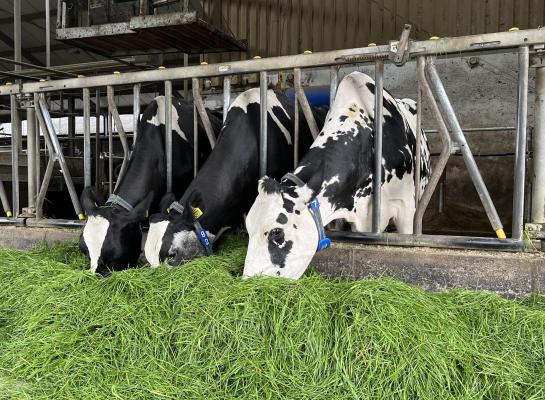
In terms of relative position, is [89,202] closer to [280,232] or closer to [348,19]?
[280,232]

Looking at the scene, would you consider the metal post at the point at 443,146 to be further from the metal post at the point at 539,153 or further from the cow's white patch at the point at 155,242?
the cow's white patch at the point at 155,242

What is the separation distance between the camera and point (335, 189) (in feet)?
10.7

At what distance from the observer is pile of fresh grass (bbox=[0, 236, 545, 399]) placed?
204 cm

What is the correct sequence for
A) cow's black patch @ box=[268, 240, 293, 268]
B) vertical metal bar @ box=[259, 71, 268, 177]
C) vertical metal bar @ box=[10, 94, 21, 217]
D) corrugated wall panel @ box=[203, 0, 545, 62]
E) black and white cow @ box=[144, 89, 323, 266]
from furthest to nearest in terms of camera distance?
corrugated wall panel @ box=[203, 0, 545, 62]
vertical metal bar @ box=[10, 94, 21, 217]
vertical metal bar @ box=[259, 71, 268, 177]
black and white cow @ box=[144, 89, 323, 266]
cow's black patch @ box=[268, 240, 293, 268]

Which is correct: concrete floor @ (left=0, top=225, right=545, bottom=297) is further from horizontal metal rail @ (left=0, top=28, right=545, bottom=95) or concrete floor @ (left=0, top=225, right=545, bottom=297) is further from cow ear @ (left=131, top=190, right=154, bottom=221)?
cow ear @ (left=131, top=190, right=154, bottom=221)

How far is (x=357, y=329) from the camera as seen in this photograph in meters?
2.17

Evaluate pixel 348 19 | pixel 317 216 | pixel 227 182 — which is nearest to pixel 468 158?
pixel 317 216

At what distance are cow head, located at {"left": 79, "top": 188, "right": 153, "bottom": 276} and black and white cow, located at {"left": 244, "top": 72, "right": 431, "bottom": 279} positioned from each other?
111 centimetres

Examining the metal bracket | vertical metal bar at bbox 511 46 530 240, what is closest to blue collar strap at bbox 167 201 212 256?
the metal bracket

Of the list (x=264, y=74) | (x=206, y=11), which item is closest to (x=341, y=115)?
(x=264, y=74)

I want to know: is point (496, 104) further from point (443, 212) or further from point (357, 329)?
point (357, 329)

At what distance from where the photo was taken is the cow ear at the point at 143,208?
3782mm


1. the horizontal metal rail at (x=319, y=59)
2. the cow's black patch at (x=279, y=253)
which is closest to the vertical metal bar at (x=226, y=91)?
the horizontal metal rail at (x=319, y=59)

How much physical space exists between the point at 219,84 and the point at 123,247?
500 centimetres
